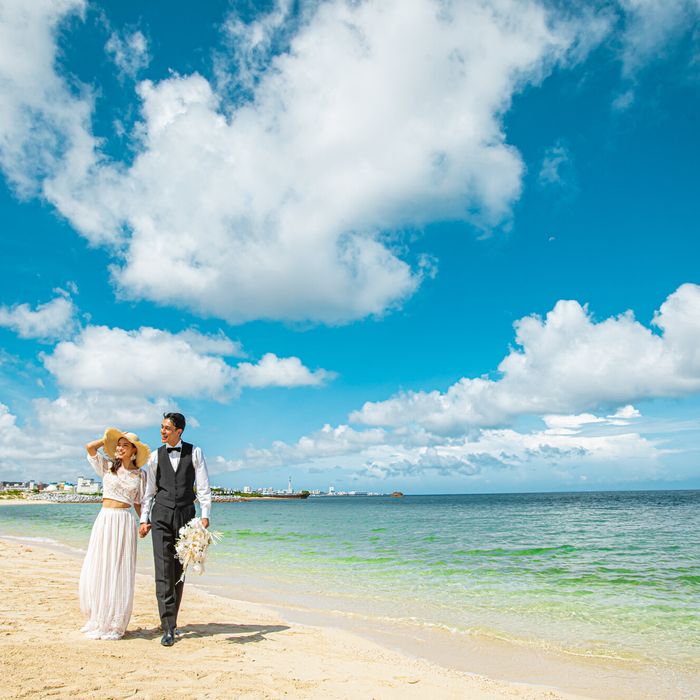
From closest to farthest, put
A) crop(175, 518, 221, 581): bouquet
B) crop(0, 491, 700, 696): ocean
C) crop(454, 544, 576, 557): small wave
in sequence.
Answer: crop(175, 518, 221, 581): bouquet → crop(0, 491, 700, 696): ocean → crop(454, 544, 576, 557): small wave

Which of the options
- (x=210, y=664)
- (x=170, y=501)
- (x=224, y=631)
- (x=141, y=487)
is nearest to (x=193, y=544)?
(x=170, y=501)

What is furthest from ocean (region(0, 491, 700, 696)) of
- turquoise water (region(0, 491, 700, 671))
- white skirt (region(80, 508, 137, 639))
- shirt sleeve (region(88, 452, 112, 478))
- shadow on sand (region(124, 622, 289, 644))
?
shirt sleeve (region(88, 452, 112, 478))

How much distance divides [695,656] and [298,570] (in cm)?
1078

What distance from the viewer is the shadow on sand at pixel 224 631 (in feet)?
23.0

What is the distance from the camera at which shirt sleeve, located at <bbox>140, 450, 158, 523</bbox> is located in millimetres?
6742

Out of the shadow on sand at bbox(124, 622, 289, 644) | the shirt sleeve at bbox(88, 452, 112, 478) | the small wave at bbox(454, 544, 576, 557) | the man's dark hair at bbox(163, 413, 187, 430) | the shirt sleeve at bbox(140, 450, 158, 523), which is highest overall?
the man's dark hair at bbox(163, 413, 187, 430)

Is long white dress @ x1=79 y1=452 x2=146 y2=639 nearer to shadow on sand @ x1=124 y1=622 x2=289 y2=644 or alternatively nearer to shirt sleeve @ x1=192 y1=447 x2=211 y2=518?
shadow on sand @ x1=124 y1=622 x2=289 y2=644

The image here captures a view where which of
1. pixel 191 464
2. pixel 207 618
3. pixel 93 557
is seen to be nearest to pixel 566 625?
pixel 207 618

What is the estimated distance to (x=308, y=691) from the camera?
5227 mm

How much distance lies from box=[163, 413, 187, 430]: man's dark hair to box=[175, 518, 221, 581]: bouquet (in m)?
1.17

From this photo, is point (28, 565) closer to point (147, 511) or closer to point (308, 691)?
point (147, 511)

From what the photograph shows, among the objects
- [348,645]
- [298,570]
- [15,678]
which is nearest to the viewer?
[15,678]

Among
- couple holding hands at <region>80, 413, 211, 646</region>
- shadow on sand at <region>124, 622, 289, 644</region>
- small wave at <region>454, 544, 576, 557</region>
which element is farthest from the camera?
small wave at <region>454, 544, 576, 557</region>

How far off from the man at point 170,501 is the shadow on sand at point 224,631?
52 centimetres
